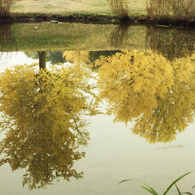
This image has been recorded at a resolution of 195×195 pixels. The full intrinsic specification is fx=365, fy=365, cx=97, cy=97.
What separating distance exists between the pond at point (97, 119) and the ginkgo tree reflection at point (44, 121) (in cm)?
1

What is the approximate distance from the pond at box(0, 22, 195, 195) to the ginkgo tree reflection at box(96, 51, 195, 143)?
2cm

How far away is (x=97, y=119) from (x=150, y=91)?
5.52 ft

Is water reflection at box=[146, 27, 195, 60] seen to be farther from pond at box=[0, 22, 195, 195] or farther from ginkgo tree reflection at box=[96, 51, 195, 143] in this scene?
ginkgo tree reflection at box=[96, 51, 195, 143]

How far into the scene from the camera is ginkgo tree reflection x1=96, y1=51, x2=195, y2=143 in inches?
231

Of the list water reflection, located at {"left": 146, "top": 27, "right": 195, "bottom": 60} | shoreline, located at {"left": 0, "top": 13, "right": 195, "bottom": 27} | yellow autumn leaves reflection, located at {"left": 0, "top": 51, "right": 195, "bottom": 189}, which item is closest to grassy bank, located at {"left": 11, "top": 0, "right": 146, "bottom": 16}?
shoreline, located at {"left": 0, "top": 13, "right": 195, "bottom": 27}

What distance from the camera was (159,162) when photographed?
13.7ft

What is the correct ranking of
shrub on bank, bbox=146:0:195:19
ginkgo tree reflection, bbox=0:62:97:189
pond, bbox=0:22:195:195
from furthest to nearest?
shrub on bank, bbox=146:0:195:19, ginkgo tree reflection, bbox=0:62:97:189, pond, bbox=0:22:195:195

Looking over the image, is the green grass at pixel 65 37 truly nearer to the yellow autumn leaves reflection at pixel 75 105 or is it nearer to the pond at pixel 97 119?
the pond at pixel 97 119

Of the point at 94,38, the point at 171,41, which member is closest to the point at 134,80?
the point at 171,41

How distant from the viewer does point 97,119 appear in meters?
5.86

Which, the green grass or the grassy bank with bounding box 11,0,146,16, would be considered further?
the grassy bank with bounding box 11,0,146,16

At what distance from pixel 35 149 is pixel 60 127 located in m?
0.79

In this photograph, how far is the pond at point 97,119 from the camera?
12.4 ft

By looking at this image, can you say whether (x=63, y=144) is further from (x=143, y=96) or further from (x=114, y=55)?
(x=114, y=55)
